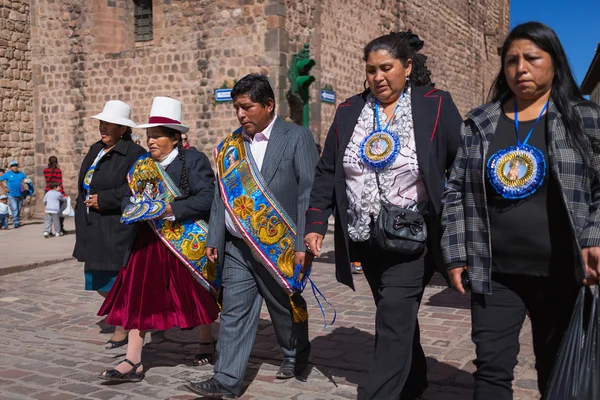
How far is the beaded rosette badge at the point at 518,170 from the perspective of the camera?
2812 millimetres

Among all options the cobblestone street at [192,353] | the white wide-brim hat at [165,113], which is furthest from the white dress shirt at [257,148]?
the cobblestone street at [192,353]

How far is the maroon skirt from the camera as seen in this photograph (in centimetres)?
458

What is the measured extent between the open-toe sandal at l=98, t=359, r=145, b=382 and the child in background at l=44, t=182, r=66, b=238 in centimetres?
939

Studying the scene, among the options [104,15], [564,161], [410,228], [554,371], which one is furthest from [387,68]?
[104,15]

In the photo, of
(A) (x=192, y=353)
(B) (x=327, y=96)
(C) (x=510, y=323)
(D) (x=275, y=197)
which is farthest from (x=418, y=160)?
(B) (x=327, y=96)

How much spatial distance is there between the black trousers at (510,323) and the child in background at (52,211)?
11.6m

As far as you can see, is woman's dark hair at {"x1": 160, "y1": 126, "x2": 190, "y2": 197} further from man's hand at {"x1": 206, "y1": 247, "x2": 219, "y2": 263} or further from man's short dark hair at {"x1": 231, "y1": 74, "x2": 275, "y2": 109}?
man's short dark hair at {"x1": 231, "y1": 74, "x2": 275, "y2": 109}

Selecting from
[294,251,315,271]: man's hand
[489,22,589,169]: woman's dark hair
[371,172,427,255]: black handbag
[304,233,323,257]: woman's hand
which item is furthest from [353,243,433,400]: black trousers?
[489,22,589,169]: woman's dark hair

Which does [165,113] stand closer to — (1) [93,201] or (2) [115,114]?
(2) [115,114]

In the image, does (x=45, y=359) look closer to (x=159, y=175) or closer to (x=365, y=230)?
(x=159, y=175)

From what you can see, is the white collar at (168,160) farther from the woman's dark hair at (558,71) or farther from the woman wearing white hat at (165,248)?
the woman's dark hair at (558,71)

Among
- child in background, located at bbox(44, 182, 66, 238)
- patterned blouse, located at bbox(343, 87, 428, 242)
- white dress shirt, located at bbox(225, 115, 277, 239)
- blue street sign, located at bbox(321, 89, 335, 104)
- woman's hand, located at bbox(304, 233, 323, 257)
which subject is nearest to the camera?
patterned blouse, located at bbox(343, 87, 428, 242)

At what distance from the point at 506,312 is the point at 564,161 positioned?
68 centimetres

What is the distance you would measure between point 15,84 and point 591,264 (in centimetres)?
1732
